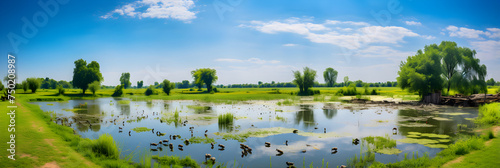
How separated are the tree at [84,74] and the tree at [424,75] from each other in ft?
247

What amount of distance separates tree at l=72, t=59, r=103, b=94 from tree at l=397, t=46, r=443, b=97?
7542 cm

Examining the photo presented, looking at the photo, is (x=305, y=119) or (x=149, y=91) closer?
(x=305, y=119)

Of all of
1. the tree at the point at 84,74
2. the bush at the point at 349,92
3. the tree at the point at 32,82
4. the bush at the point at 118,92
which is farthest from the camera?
the bush at the point at 118,92

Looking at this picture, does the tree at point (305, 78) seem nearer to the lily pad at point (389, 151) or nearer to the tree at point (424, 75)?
the tree at point (424, 75)

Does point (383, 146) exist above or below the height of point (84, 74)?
below

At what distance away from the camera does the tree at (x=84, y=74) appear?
237 ft

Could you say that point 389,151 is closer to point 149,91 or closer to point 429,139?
point 429,139

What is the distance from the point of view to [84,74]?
238 feet

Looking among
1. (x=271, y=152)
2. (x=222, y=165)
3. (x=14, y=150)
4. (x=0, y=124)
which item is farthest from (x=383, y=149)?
(x=0, y=124)

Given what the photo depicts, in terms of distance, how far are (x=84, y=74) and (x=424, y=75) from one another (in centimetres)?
7960

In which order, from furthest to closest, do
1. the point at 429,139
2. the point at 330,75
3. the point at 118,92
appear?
the point at 330,75
the point at 118,92
the point at 429,139

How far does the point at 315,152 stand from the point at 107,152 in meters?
9.92

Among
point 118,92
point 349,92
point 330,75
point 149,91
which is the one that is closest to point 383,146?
point 349,92

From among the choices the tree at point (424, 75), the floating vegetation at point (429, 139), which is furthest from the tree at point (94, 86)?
the floating vegetation at point (429, 139)
